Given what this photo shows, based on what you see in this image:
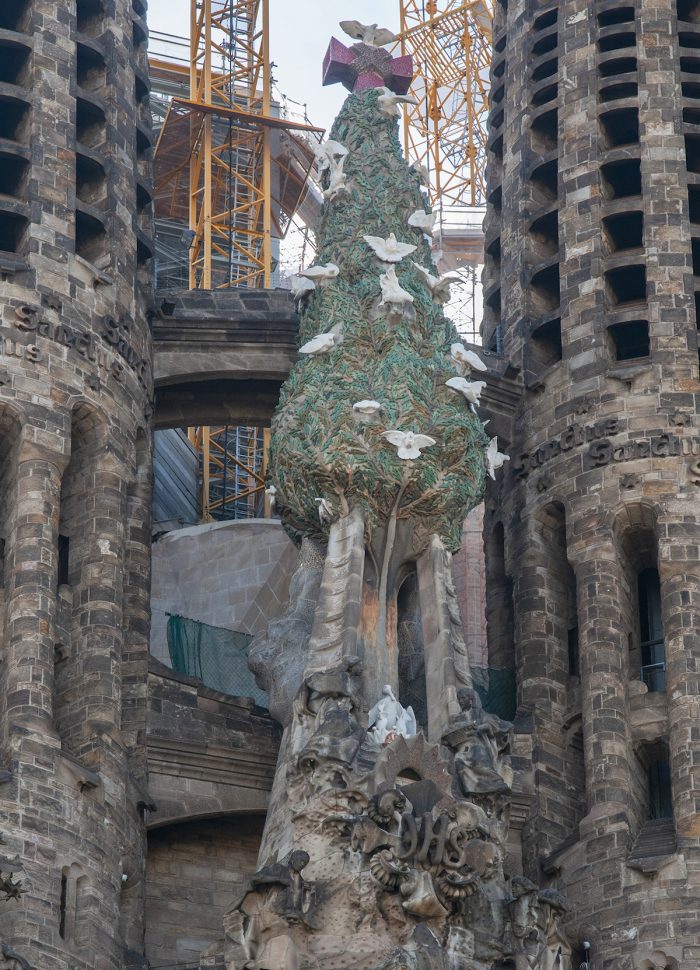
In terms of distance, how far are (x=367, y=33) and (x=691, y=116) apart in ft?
15.3

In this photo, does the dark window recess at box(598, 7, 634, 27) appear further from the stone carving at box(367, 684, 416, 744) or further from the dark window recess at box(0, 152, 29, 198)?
the stone carving at box(367, 684, 416, 744)

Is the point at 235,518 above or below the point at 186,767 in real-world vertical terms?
above

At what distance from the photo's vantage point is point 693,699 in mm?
41719

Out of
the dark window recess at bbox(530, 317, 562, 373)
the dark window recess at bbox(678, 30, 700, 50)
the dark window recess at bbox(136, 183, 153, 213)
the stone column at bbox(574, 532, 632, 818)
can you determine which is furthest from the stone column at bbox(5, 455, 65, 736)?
the dark window recess at bbox(678, 30, 700, 50)

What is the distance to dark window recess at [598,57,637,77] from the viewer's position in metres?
47.5

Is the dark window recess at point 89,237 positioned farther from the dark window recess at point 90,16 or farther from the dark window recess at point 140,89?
the dark window recess at point 90,16

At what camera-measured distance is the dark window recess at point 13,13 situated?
4497 cm

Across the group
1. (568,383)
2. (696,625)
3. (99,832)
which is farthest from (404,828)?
(568,383)

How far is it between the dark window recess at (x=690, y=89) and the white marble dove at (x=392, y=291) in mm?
6790

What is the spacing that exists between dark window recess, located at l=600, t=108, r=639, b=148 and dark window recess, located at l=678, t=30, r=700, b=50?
133 cm

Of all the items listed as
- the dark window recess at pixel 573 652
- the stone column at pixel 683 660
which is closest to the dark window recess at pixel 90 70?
the dark window recess at pixel 573 652

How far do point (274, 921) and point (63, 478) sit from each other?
7708 millimetres

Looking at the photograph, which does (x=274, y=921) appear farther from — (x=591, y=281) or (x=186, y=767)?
(x=591, y=281)

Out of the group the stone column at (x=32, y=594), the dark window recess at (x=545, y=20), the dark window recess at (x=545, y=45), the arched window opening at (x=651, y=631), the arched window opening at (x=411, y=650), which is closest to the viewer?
the stone column at (x=32, y=594)
